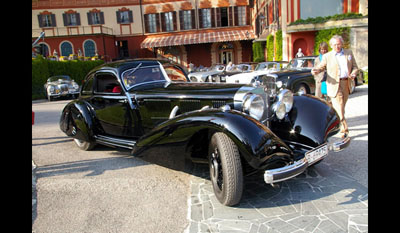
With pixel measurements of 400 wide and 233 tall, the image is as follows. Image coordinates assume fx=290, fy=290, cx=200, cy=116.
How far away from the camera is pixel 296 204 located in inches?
117

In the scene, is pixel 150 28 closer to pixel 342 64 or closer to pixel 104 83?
pixel 104 83

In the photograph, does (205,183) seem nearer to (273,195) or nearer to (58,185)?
(273,195)

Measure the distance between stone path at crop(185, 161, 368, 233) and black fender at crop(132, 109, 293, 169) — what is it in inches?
20.8

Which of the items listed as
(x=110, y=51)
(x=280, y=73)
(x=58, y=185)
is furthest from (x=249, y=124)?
(x=110, y=51)

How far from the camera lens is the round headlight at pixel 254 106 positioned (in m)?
3.29

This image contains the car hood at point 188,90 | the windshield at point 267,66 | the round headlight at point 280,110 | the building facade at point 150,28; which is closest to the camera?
the round headlight at point 280,110

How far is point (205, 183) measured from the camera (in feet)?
12.0

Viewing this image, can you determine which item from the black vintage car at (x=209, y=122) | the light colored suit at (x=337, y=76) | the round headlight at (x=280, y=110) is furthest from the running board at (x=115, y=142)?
the light colored suit at (x=337, y=76)

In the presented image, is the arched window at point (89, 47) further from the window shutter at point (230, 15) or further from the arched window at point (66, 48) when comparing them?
the window shutter at point (230, 15)

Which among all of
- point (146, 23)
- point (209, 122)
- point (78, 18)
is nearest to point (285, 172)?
point (209, 122)

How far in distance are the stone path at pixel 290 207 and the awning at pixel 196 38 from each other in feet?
88.7

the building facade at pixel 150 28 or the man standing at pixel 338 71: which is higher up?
the building facade at pixel 150 28
